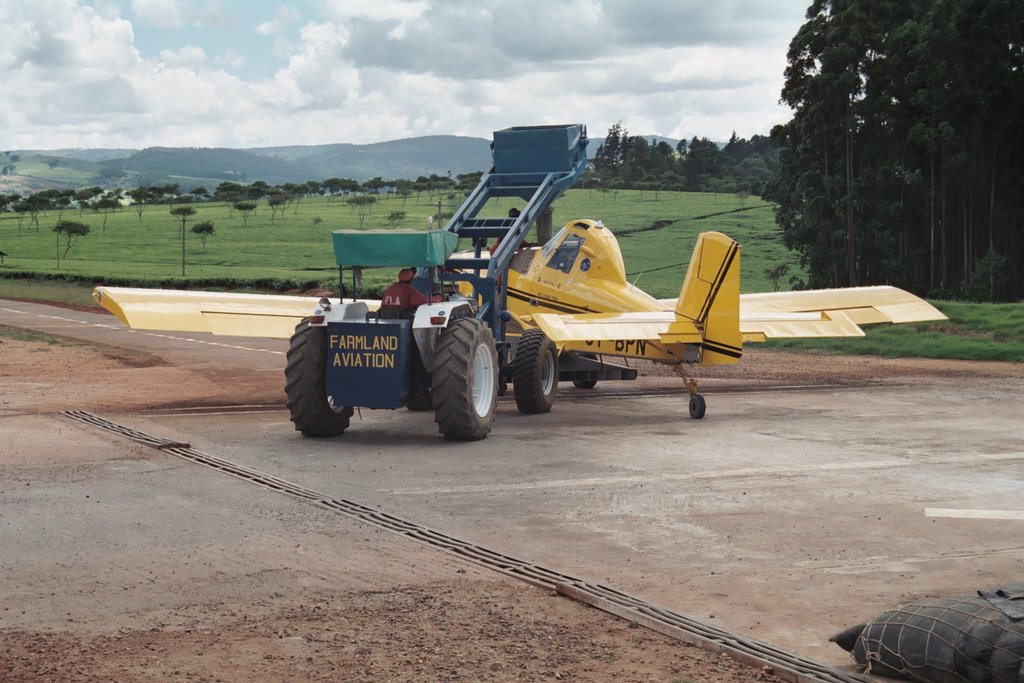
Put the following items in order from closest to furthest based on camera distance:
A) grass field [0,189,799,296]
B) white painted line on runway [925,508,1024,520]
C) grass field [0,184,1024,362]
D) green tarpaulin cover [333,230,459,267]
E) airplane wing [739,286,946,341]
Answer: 1. white painted line on runway [925,508,1024,520]
2. green tarpaulin cover [333,230,459,267]
3. airplane wing [739,286,946,341]
4. grass field [0,184,1024,362]
5. grass field [0,189,799,296]

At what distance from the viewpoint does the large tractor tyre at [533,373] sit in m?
18.5

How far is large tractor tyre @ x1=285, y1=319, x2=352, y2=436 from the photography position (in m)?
15.5

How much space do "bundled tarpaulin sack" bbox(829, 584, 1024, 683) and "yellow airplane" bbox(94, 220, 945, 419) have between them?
9.67m

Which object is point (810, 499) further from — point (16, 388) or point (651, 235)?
point (651, 235)

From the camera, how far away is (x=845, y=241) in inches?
2194

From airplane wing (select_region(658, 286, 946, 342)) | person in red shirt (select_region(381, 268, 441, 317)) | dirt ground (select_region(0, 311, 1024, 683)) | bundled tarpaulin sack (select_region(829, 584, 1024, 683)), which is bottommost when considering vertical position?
dirt ground (select_region(0, 311, 1024, 683))

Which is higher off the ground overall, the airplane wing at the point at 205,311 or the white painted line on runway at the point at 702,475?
the airplane wing at the point at 205,311

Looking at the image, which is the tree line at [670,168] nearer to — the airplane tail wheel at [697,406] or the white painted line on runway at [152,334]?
the white painted line on runway at [152,334]

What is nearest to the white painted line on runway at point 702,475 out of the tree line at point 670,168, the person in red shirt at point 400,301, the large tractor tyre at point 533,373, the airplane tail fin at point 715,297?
the person in red shirt at point 400,301

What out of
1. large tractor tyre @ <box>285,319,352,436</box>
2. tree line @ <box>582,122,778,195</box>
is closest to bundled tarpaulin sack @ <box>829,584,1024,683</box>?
large tractor tyre @ <box>285,319,352,436</box>

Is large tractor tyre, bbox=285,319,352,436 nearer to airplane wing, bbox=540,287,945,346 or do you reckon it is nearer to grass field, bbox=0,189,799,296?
airplane wing, bbox=540,287,945,346

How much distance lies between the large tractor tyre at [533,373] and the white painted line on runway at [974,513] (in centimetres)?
809

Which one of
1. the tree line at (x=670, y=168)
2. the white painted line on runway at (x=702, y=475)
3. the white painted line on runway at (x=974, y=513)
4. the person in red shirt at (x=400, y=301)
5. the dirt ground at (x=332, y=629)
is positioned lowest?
the white painted line on runway at (x=702, y=475)

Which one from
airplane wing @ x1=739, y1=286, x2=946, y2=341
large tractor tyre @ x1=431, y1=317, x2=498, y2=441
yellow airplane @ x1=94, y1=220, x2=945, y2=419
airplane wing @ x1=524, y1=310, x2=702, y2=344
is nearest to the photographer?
large tractor tyre @ x1=431, y1=317, x2=498, y2=441
